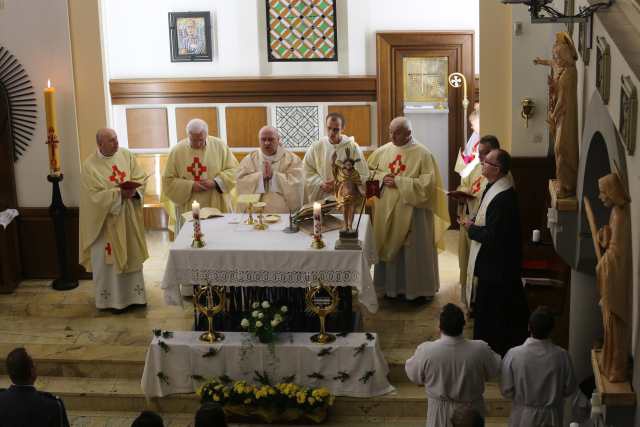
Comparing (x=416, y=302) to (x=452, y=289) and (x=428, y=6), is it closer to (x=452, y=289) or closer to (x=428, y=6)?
(x=452, y=289)

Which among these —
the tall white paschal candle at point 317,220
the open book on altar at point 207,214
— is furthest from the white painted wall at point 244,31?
the tall white paschal candle at point 317,220

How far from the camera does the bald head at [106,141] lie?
30.7ft

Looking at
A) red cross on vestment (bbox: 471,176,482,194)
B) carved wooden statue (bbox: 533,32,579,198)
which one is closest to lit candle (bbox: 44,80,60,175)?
red cross on vestment (bbox: 471,176,482,194)

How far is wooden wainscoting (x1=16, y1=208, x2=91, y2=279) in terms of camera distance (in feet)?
33.9

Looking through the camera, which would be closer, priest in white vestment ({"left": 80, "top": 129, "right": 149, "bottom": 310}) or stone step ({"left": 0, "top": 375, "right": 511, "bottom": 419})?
stone step ({"left": 0, "top": 375, "right": 511, "bottom": 419})

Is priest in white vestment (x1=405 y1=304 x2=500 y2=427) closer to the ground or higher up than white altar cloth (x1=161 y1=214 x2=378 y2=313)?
closer to the ground

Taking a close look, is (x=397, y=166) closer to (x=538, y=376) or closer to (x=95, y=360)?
(x=95, y=360)

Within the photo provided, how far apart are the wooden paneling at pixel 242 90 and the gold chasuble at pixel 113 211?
2.51m

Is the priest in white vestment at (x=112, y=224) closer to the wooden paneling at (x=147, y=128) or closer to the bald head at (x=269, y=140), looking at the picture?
the bald head at (x=269, y=140)

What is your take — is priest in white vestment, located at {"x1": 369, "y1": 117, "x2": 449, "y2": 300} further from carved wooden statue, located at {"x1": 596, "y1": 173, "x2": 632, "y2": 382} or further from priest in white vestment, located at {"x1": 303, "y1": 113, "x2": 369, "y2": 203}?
carved wooden statue, located at {"x1": 596, "y1": 173, "x2": 632, "y2": 382}

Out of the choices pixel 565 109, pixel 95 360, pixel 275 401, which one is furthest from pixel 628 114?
pixel 95 360

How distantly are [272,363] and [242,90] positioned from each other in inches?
189

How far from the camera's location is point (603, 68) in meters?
5.41

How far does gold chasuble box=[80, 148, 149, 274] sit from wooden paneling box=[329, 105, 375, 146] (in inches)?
125
